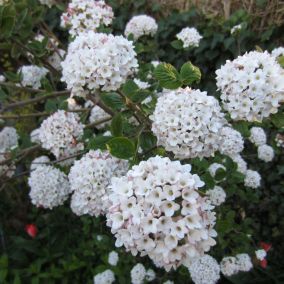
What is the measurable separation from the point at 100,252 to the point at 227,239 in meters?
1.06

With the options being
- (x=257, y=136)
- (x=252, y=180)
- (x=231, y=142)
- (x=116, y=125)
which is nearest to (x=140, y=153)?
(x=116, y=125)

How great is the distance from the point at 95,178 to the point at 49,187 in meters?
0.70

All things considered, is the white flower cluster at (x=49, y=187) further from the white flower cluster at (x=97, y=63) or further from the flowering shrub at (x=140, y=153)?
the white flower cluster at (x=97, y=63)

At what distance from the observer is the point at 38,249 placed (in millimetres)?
3408

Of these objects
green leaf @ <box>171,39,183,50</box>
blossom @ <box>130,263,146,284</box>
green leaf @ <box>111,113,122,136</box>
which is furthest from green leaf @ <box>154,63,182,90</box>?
blossom @ <box>130,263,146,284</box>

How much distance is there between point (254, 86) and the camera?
1.49m

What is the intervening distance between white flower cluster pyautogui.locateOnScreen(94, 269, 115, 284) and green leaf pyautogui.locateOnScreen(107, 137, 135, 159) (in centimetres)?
151

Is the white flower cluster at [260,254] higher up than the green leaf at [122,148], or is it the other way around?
the green leaf at [122,148]

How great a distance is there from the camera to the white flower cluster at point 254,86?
1.50m

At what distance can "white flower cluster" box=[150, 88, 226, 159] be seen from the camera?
148 cm

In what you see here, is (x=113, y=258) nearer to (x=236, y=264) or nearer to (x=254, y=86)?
(x=236, y=264)

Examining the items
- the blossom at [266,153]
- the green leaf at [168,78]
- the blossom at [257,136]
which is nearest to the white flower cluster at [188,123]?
the green leaf at [168,78]

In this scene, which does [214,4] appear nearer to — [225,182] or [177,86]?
[225,182]

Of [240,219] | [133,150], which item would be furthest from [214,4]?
[133,150]
